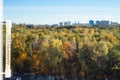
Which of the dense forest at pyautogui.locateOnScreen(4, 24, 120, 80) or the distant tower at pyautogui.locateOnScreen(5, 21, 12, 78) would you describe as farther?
the dense forest at pyautogui.locateOnScreen(4, 24, 120, 80)

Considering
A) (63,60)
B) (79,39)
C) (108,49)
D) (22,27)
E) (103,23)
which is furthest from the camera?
(103,23)

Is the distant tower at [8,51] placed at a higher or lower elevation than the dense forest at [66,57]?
higher

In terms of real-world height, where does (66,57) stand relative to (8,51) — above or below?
below

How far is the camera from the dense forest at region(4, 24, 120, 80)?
10.2 m

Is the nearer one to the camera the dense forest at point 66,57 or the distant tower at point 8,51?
the distant tower at point 8,51

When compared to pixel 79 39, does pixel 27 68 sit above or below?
below

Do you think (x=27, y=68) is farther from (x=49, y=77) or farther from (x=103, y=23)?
(x=103, y=23)

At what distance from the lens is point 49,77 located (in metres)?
11.0

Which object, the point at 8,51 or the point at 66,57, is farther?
the point at 66,57

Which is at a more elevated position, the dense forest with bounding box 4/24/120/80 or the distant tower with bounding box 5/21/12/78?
the distant tower with bounding box 5/21/12/78

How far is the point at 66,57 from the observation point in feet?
36.6

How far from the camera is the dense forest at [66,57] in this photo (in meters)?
10.2

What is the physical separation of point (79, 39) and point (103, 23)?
15.2 ft

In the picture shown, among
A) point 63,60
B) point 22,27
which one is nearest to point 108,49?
point 63,60
